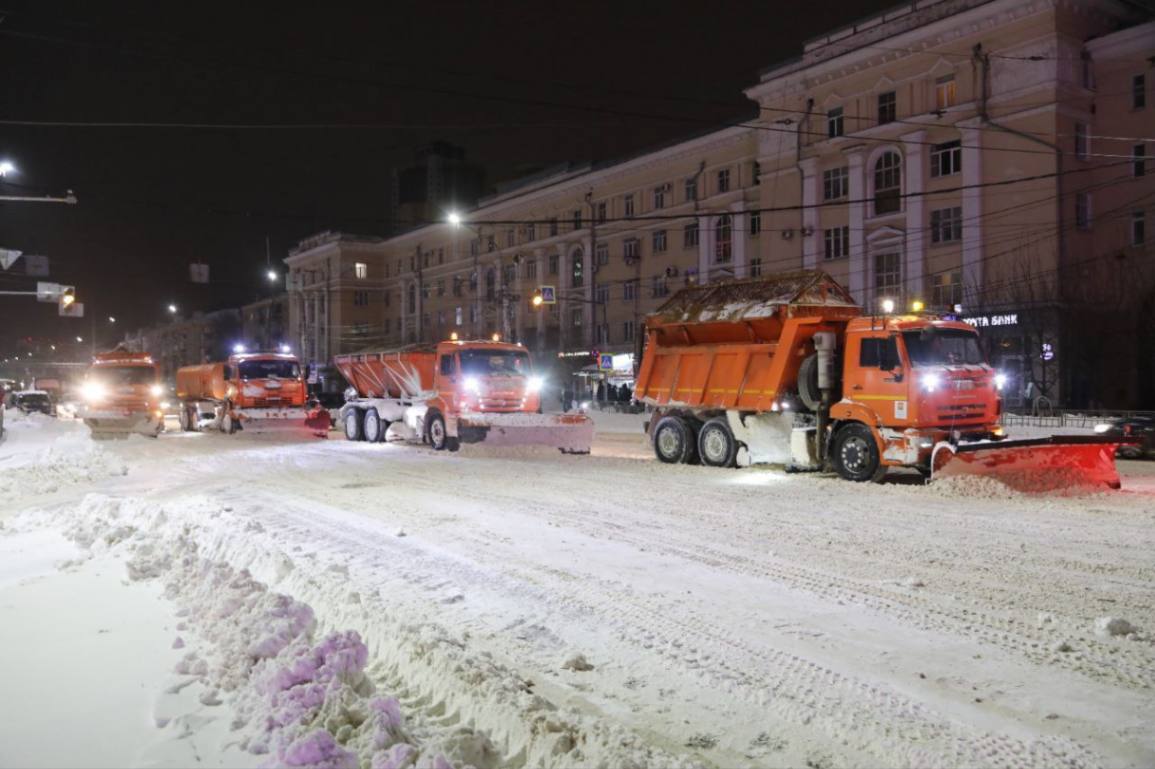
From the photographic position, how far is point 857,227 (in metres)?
43.7

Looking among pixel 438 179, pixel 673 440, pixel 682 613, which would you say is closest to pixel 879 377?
pixel 673 440

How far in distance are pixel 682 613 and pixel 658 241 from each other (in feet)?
175

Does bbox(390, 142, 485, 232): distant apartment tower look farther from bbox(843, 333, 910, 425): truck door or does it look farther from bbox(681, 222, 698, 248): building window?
bbox(843, 333, 910, 425): truck door

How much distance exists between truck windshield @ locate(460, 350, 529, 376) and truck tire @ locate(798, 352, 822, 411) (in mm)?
8397

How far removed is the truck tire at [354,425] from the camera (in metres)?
26.8

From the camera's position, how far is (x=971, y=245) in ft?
128

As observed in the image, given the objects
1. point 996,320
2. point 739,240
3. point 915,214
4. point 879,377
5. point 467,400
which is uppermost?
point 739,240

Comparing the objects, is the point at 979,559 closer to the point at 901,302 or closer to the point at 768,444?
the point at 768,444

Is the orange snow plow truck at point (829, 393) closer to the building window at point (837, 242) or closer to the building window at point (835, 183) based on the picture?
the building window at point (837, 242)

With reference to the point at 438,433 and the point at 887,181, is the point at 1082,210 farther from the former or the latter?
the point at 438,433

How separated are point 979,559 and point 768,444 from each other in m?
8.05

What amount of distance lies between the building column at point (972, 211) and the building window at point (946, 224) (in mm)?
688

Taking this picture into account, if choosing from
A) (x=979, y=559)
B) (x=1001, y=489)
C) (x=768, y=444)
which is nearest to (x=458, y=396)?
(x=768, y=444)

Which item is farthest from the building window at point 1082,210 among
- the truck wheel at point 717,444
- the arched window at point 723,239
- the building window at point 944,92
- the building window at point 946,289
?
the truck wheel at point 717,444
